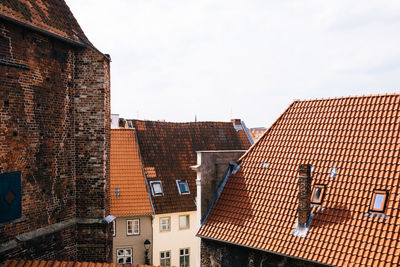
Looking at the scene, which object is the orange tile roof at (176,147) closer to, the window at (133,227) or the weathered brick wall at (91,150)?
the window at (133,227)

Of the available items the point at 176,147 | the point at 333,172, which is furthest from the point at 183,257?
the point at 333,172

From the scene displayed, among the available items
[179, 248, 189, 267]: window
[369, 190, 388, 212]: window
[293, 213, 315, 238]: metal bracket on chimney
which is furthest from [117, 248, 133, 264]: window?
[369, 190, 388, 212]: window

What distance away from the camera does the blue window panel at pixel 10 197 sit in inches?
331

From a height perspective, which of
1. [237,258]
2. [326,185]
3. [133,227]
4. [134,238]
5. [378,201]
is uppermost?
[326,185]

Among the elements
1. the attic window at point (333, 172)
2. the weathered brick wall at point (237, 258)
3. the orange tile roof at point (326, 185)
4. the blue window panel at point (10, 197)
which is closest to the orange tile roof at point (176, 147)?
the weathered brick wall at point (237, 258)

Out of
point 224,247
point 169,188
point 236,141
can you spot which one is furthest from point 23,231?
point 236,141

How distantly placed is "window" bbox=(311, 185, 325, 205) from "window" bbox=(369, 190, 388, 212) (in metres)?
1.52

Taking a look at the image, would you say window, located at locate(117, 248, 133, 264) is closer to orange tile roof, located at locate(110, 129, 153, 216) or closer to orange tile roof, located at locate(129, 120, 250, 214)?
orange tile roof, located at locate(110, 129, 153, 216)

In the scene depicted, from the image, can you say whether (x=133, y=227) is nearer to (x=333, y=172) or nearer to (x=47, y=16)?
(x=333, y=172)

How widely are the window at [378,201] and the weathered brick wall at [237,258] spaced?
7.36 ft

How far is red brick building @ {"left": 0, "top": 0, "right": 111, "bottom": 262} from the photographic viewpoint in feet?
28.1

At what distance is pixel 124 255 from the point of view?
65.7 feet

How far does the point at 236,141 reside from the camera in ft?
87.8

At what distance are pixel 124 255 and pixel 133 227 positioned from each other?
1502mm
